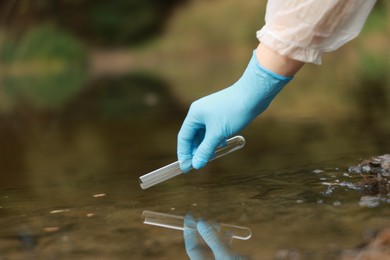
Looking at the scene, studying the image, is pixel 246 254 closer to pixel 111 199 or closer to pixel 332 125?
pixel 111 199

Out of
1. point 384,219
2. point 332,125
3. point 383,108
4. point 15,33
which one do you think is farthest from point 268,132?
point 15,33

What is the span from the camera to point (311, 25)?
4.18ft

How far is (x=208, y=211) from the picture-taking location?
1.43 metres

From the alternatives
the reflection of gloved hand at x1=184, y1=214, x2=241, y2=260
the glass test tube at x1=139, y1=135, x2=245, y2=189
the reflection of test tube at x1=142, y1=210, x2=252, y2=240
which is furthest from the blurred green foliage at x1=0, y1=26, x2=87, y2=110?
the reflection of gloved hand at x1=184, y1=214, x2=241, y2=260

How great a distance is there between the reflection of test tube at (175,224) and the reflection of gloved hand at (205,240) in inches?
0.4

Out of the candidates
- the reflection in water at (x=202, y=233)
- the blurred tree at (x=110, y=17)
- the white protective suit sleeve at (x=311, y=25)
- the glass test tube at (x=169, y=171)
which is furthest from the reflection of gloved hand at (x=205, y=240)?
the blurred tree at (x=110, y=17)

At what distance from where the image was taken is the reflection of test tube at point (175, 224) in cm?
122

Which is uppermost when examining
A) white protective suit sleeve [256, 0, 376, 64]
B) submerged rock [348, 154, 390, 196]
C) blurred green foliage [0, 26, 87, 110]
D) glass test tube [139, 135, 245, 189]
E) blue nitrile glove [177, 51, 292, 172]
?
white protective suit sleeve [256, 0, 376, 64]

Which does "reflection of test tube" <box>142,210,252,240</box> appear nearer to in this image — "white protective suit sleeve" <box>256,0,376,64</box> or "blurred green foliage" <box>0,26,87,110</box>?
"white protective suit sleeve" <box>256,0,376,64</box>

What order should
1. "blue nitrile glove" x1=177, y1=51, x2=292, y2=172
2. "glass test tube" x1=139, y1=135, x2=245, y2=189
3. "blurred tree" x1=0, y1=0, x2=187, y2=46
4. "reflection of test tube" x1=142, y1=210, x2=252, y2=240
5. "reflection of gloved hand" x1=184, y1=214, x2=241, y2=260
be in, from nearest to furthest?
"reflection of gloved hand" x1=184, y1=214, x2=241, y2=260
"reflection of test tube" x1=142, y1=210, x2=252, y2=240
"blue nitrile glove" x1=177, y1=51, x2=292, y2=172
"glass test tube" x1=139, y1=135, x2=245, y2=189
"blurred tree" x1=0, y1=0, x2=187, y2=46

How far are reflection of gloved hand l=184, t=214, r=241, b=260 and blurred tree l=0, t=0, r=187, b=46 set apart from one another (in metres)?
11.3

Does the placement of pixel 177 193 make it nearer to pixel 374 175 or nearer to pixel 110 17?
pixel 374 175

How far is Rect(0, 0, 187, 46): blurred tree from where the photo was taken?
12750 millimetres

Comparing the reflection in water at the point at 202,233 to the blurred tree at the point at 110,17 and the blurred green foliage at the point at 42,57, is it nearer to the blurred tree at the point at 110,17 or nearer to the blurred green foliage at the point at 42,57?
the blurred green foliage at the point at 42,57
